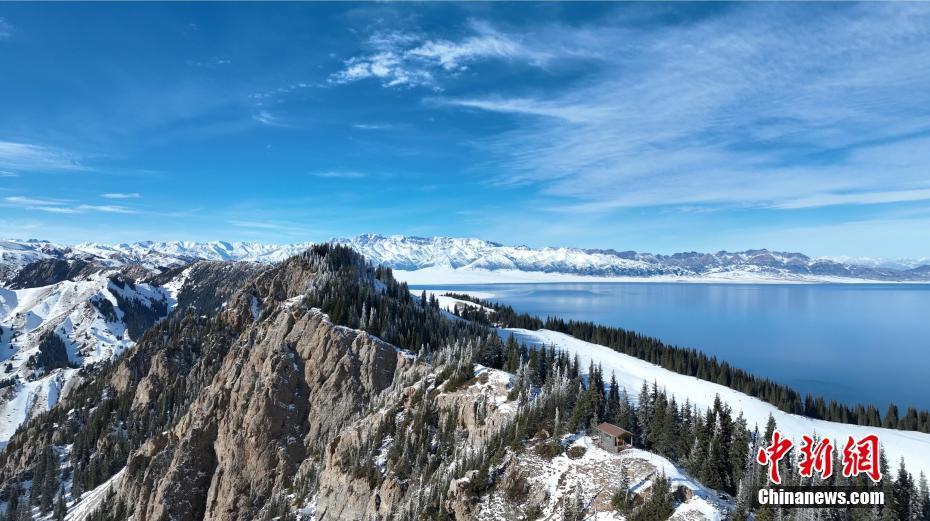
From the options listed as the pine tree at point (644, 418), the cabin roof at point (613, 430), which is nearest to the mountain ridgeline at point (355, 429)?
the pine tree at point (644, 418)

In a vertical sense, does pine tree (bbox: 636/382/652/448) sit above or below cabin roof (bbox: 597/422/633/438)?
below

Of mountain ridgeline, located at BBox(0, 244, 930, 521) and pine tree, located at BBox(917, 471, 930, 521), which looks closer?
pine tree, located at BBox(917, 471, 930, 521)

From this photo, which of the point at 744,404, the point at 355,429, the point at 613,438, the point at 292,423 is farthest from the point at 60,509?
the point at 744,404

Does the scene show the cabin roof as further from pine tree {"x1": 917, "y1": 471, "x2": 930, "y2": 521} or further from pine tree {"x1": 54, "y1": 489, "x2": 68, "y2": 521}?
pine tree {"x1": 54, "y1": 489, "x2": 68, "y2": 521}

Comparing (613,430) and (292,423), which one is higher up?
(613,430)

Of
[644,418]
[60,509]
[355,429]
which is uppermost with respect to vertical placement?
[644,418]

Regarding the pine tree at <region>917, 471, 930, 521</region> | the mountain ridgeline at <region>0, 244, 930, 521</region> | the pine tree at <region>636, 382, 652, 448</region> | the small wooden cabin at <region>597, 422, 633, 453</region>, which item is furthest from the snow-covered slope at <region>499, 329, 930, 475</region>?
the small wooden cabin at <region>597, 422, 633, 453</region>

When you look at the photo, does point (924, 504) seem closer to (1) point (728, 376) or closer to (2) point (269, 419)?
(1) point (728, 376)
